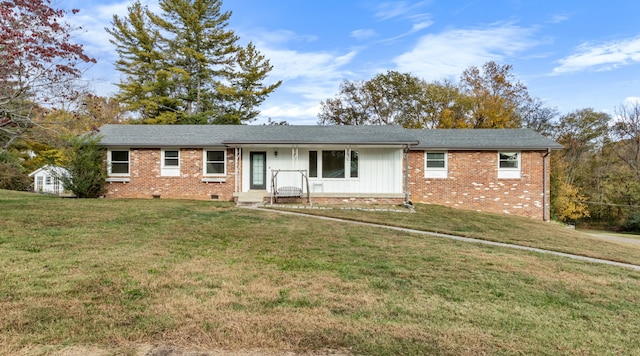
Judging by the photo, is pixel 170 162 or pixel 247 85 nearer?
pixel 170 162

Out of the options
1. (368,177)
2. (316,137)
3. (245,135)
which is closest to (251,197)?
(245,135)

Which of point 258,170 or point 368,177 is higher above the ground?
point 258,170

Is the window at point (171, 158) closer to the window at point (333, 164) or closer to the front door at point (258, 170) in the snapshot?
the front door at point (258, 170)

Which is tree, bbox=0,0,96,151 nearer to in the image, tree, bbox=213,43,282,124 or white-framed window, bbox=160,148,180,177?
white-framed window, bbox=160,148,180,177

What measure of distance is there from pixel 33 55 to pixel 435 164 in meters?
14.4

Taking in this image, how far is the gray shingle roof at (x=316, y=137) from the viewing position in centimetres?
1491

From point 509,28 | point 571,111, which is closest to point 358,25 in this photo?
point 509,28

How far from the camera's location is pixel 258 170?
51.3 feet

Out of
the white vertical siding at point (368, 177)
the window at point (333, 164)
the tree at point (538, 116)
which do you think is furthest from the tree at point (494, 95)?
the window at point (333, 164)

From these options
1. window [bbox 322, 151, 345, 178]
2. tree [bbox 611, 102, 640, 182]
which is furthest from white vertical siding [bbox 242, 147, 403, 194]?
tree [bbox 611, 102, 640, 182]

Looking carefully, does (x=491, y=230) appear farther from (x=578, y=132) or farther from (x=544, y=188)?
(x=578, y=132)

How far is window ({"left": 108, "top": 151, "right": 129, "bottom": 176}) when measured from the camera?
15.7m

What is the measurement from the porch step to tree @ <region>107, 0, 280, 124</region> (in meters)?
14.3

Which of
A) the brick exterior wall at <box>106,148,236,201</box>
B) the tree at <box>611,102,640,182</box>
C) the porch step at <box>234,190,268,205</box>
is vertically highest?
the tree at <box>611,102,640,182</box>
